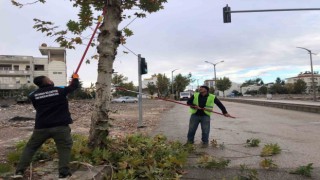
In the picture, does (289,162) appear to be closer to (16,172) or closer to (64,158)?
Result: (64,158)

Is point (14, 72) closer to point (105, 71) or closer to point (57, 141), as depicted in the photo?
point (105, 71)

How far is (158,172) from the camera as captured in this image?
6473 millimetres

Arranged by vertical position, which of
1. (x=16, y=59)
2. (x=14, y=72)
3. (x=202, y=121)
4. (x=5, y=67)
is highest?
(x=16, y=59)

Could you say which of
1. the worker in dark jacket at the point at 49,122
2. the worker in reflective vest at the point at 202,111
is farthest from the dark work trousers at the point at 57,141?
the worker in reflective vest at the point at 202,111

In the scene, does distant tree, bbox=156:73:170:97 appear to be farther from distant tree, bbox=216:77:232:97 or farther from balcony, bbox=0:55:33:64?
balcony, bbox=0:55:33:64

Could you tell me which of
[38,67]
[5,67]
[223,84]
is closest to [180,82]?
[223,84]

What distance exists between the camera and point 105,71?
7.47m

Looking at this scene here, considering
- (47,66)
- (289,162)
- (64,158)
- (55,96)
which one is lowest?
(289,162)

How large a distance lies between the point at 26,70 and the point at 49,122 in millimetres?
84523

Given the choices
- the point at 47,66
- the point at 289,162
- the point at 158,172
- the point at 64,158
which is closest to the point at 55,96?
the point at 64,158

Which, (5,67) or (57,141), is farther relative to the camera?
(5,67)

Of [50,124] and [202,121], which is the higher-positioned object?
[50,124]

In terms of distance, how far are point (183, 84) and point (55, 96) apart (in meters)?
100.0

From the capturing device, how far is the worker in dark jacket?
5594mm
